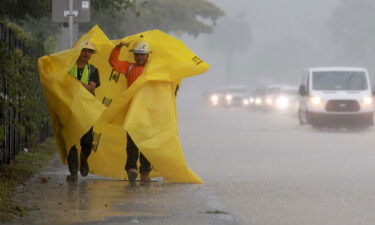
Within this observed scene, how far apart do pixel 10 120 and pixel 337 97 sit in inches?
807

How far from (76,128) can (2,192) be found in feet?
7.65

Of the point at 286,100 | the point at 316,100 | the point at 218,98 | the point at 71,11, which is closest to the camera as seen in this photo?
the point at 71,11

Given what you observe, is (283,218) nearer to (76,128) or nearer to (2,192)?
(2,192)

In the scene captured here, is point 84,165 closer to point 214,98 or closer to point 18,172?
point 18,172

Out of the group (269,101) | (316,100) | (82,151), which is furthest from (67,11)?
(269,101)

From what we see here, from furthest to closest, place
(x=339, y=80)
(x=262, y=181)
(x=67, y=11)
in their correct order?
(x=339, y=80) → (x=67, y=11) → (x=262, y=181)

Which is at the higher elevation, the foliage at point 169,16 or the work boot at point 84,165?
the foliage at point 169,16

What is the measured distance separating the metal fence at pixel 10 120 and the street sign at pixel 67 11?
81cm

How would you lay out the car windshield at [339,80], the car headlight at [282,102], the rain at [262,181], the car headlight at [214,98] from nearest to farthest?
the rain at [262,181]
the car windshield at [339,80]
the car headlight at [282,102]
the car headlight at [214,98]

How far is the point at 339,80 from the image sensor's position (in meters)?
33.9

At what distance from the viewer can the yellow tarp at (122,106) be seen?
43.9ft

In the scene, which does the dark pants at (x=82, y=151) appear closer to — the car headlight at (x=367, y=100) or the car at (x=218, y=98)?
the car headlight at (x=367, y=100)

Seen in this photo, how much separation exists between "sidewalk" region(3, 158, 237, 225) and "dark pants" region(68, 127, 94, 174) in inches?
8.4

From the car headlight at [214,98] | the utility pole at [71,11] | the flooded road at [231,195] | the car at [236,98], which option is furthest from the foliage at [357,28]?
the utility pole at [71,11]
